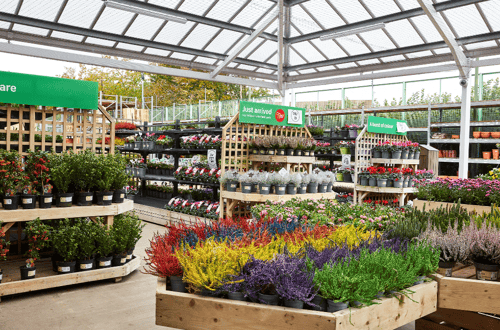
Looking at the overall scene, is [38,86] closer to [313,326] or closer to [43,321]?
[43,321]

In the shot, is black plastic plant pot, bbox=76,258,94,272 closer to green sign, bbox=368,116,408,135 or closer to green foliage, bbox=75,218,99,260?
green foliage, bbox=75,218,99,260

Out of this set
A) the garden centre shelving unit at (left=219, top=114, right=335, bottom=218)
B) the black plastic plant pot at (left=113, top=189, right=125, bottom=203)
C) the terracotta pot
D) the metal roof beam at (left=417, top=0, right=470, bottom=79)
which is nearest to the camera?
the black plastic plant pot at (left=113, top=189, right=125, bottom=203)

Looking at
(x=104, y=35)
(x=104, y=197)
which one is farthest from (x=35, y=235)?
(x=104, y=35)

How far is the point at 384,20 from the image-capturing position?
33.6 ft

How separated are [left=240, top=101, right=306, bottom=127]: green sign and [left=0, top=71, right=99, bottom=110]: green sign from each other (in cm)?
231

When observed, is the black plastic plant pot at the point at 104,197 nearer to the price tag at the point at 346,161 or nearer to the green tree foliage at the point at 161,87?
the price tag at the point at 346,161

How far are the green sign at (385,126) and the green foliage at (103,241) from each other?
5812 mm

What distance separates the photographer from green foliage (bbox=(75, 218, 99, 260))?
3.96 meters

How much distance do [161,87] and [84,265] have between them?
84.4 feet

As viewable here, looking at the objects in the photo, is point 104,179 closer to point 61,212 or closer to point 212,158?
point 61,212

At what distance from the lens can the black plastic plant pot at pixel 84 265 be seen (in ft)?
13.2

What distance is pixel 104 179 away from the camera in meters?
4.09

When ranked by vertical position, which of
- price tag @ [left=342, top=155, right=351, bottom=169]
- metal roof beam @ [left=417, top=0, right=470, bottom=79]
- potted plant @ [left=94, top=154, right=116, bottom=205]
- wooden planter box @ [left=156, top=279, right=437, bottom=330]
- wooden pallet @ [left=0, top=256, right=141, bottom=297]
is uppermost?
metal roof beam @ [left=417, top=0, right=470, bottom=79]

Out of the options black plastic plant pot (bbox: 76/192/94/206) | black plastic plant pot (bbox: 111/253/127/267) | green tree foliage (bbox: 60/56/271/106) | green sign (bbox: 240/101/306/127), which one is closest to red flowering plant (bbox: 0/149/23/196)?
black plastic plant pot (bbox: 76/192/94/206)
